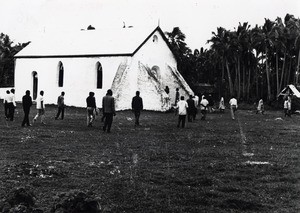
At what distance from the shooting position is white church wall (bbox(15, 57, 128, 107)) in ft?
131

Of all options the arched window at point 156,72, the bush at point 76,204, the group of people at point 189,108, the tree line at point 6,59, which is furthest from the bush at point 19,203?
the tree line at point 6,59

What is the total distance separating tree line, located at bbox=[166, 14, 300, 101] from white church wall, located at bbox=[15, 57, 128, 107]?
25.0 feet

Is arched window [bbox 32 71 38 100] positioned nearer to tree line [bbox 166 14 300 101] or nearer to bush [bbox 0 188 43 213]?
tree line [bbox 166 14 300 101]

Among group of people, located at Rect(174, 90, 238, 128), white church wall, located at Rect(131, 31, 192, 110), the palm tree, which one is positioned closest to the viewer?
group of people, located at Rect(174, 90, 238, 128)

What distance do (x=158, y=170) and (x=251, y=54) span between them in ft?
155

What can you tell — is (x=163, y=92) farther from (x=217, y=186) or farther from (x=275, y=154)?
(x=217, y=186)

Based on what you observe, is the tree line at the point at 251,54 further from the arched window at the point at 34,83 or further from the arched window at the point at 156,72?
the arched window at the point at 34,83

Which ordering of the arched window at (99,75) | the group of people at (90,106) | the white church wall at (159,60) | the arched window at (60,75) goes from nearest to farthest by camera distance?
1. the group of people at (90,106)
2. the white church wall at (159,60)
3. the arched window at (99,75)
4. the arched window at (60,75)

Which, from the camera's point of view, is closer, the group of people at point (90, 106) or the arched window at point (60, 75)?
the group of people at point (90, 106)

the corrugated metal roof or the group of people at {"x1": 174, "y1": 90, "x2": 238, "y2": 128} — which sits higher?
the corrugated metal roof

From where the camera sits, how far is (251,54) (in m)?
55.8

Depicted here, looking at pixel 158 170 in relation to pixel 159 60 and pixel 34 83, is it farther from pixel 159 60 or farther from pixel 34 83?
pixel 34 83

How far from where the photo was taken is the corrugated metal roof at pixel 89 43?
3975 centimetres

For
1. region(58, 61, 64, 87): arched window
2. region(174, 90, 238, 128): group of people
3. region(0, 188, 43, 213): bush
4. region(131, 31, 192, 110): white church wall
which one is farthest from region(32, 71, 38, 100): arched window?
region(0, 188, 43, 213): bush
